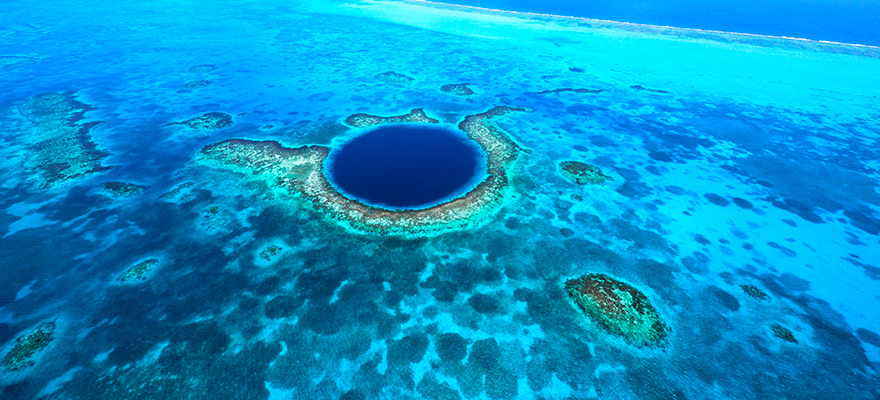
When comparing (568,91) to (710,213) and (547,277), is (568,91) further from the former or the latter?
(547,277)

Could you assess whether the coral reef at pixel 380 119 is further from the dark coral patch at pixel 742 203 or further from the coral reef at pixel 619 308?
the dark coral patch at pixel 742 203

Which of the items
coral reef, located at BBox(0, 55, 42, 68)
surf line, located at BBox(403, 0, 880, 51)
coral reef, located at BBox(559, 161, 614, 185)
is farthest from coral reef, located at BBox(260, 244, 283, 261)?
surf line, located at BBox(403, 0, 880, 51)

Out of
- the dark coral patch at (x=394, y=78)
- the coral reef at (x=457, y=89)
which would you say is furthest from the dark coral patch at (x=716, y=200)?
the dark coral patch at (x=394, y=78)

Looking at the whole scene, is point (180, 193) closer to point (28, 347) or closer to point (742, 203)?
point (28, 347)

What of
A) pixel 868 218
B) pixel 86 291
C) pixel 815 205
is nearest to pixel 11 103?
pixel 86 291

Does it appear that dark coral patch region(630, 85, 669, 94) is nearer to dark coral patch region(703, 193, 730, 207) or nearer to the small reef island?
the small reef island
